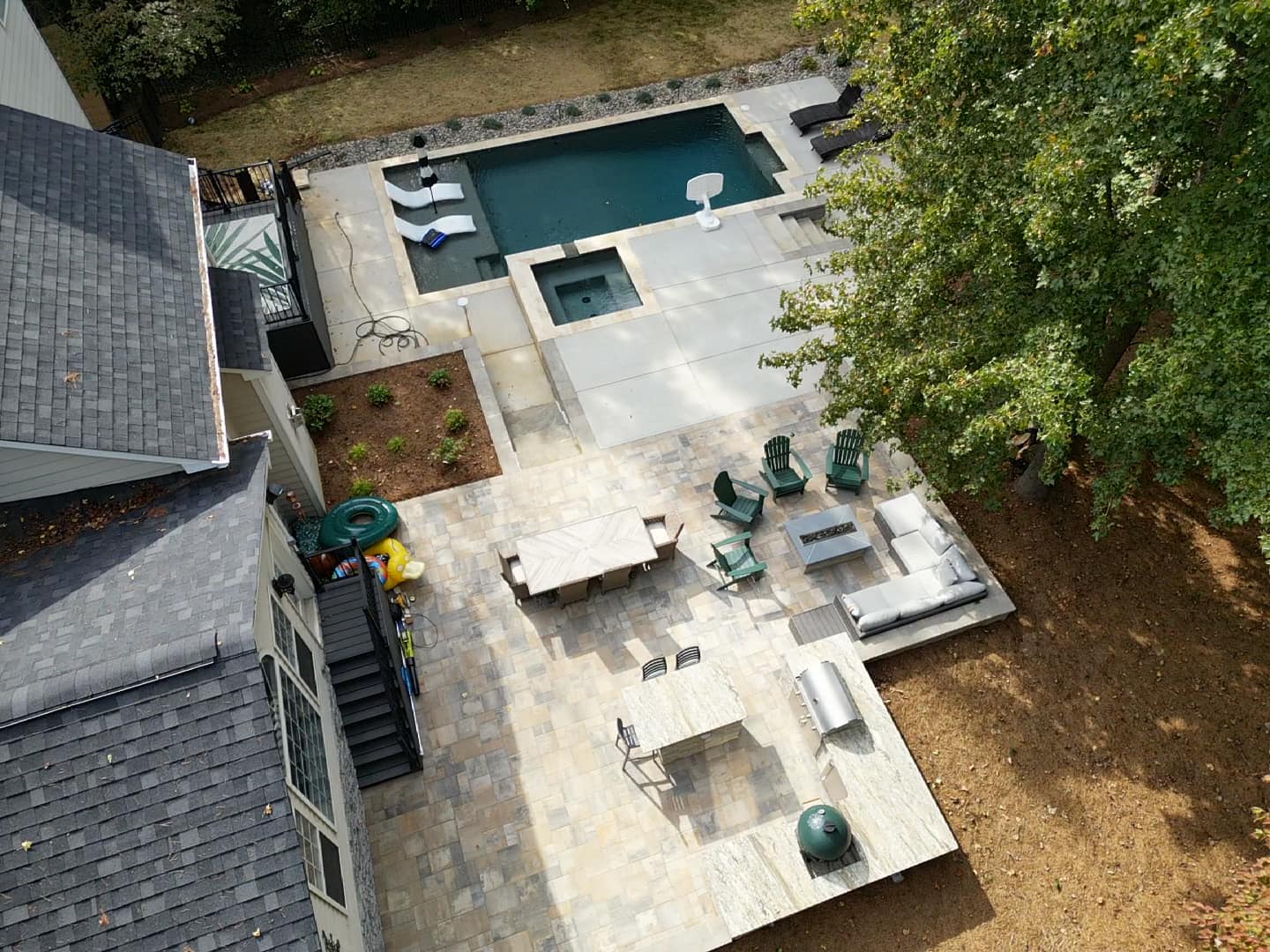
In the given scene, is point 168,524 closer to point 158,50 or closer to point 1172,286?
point 1172,286

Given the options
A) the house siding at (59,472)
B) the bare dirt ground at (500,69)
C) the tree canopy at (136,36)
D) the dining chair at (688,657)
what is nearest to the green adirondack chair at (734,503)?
the dining chair at (688,657)

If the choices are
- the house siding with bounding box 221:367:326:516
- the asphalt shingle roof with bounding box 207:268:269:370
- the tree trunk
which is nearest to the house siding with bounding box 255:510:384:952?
the house siding with bounding box 221:367:326:516

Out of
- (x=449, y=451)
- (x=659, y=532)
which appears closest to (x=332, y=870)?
(x=659, y=532)

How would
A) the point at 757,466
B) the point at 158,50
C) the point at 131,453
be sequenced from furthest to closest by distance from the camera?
the point at 158,50 → the point at 757,466 → the point at 131,453

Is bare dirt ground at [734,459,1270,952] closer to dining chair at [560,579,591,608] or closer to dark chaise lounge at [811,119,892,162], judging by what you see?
dining chair at [560,579,591,608]

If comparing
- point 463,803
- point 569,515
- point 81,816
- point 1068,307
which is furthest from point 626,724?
point 1068,307

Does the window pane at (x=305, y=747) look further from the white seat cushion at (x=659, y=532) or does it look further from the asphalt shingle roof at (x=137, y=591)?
the white seat cushion at (x=659, y=532)
